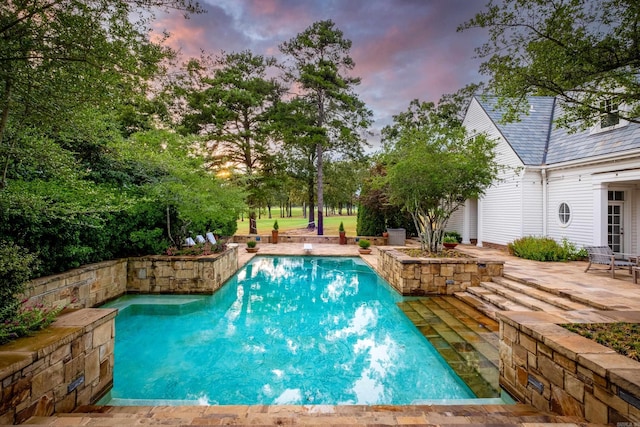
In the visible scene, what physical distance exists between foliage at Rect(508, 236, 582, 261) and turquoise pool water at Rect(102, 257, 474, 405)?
5.81m

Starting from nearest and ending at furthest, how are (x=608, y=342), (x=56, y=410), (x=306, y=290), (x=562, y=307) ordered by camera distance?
1. (x=56, y=410)
2. (x=608, y=342)
3. (x=562, y=307)
4. (x=306, y=290)

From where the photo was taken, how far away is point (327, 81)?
683 inches

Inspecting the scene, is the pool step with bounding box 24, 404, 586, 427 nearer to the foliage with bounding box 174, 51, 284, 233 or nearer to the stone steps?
the stone steps

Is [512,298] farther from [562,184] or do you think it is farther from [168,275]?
[168,275]

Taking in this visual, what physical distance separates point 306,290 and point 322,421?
20.3 ft

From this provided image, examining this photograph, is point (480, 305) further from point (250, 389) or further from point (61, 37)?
point (61, 37)

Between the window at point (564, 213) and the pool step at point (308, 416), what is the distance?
33.6 feet

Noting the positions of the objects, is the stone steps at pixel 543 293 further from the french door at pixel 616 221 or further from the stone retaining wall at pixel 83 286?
the stone retaining wall at pixel 83 286

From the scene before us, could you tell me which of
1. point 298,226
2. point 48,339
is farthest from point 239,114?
point 48,339

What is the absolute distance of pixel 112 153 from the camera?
26.7 ft

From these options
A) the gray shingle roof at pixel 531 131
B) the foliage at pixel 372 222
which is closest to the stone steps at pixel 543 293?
the gray shingle roof at pixel 531 131

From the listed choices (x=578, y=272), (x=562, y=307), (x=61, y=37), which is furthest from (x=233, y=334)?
(x=578, y=272)

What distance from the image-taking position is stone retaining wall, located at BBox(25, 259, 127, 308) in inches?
202

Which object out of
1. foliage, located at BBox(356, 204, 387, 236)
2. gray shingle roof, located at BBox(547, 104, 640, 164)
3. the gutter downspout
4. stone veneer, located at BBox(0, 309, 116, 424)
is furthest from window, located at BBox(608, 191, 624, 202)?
stone veneer, located at BBox(0, 309, 116, 424)
